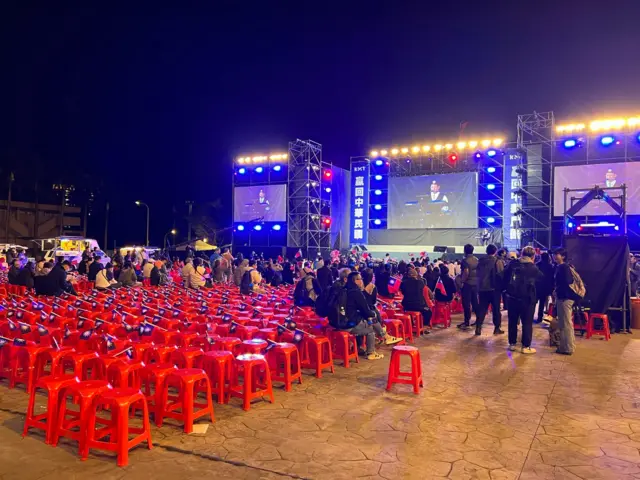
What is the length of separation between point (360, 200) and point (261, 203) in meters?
6.41

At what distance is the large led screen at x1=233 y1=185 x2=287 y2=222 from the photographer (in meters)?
29.1

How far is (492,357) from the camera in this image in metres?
6.92

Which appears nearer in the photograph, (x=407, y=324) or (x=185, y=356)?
(x=185, y=356)

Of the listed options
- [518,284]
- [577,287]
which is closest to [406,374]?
[518,284]

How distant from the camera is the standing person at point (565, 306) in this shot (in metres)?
7.14

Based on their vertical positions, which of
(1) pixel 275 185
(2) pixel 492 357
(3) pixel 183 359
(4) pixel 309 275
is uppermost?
(1) pixel 275 185

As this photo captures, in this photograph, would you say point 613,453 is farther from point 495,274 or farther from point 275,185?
point 275,185

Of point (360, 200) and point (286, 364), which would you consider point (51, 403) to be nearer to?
point (286, 364)

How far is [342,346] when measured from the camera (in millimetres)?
6562

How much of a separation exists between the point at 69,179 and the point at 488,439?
4509 centimetres

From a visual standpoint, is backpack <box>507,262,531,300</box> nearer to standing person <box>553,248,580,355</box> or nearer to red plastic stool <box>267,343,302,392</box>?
standing person <box>553,248,580,355</box>

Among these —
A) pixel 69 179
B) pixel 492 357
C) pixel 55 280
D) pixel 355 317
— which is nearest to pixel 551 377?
pixel 492 357

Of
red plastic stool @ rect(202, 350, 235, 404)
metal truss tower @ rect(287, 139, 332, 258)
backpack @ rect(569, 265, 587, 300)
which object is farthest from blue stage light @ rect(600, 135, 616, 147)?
red plastic stool @ rect(202, 350, 235, 404)

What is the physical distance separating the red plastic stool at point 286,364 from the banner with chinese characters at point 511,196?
20581 mm
